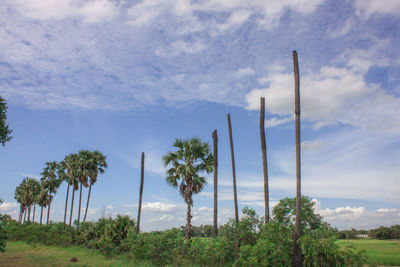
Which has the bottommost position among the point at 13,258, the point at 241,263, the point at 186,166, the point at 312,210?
the point at 13,258

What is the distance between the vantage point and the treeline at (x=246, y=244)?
14203 millimetres

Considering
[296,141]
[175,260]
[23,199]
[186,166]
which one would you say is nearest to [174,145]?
[186,166]

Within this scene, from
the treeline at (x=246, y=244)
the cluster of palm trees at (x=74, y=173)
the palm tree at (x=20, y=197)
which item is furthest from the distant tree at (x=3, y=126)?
the palm tree at (x=20, y=197)

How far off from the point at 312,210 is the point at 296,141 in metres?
4.14

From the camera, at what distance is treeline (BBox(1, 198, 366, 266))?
14203 mm

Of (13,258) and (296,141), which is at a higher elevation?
(296,141)

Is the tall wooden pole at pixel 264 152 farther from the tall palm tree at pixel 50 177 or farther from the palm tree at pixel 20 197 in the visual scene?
the palm tree at pixel 20 197

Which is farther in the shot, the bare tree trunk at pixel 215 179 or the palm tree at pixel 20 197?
the palm tree at pixel 20 197

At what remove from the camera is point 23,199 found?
82.7 m

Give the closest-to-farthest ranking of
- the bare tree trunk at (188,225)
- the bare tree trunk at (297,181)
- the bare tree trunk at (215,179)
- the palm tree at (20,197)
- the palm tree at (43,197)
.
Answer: the bare tree trunk at (297,181) < the bare tree trunk at (215,179) < the bare tree trunk at (188,225) < the palm tree at (43,197) < the palm tree at (20,197)

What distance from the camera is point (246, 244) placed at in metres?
17.9

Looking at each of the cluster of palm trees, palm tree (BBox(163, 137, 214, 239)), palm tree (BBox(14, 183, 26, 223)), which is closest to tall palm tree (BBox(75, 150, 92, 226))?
the cluster of palm trees

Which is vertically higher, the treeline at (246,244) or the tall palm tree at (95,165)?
the tall palm tree at (95,165)

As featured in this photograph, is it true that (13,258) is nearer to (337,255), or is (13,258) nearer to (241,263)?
(241,263)
